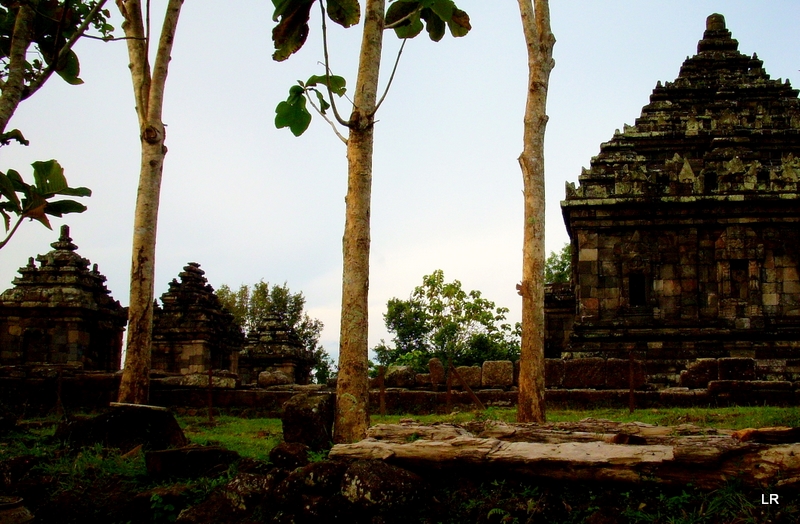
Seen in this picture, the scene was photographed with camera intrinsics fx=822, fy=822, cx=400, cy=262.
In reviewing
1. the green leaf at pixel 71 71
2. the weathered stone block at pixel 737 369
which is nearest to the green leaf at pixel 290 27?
the green leaf at pixel 71 71

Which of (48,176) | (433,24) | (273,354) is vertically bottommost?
(273,354)

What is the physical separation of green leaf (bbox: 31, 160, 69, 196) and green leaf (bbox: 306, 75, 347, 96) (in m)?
2.78

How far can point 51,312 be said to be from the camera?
19594 mm

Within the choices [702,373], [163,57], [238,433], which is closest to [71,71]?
[163,57]

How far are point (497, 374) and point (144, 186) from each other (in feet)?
24.1

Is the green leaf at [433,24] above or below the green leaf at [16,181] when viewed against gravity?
above

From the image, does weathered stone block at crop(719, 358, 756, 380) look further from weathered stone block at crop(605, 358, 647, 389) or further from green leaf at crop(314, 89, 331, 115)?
green leaf at crop(314, 89, 331, 115)

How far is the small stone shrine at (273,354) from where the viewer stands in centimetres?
2212

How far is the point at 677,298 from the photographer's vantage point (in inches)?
774

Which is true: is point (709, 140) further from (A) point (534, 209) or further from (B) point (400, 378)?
(A) point (534, 209)

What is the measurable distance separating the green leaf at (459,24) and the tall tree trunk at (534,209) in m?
2.85

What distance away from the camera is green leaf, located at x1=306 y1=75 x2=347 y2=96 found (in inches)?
319

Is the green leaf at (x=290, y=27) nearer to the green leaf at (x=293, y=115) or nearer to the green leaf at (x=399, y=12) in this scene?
the green leaf at (x=293, y=115)

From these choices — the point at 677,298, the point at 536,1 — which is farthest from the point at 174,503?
the point at 677,298
